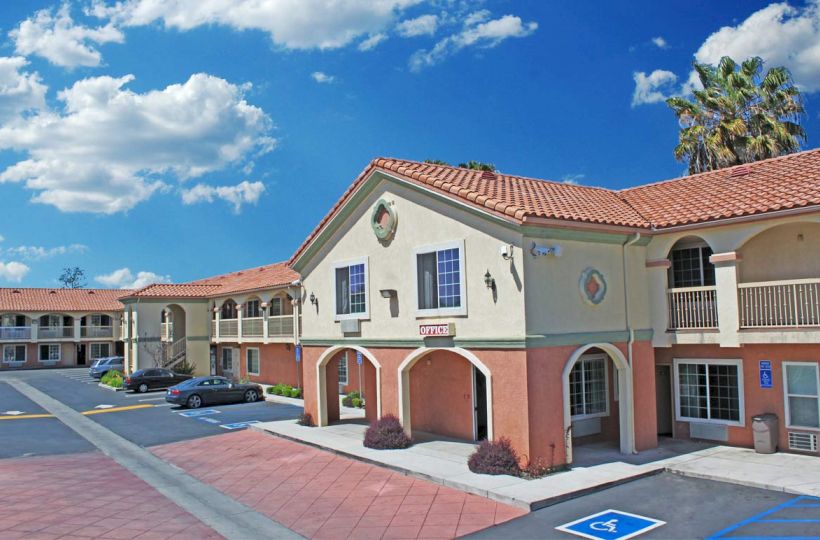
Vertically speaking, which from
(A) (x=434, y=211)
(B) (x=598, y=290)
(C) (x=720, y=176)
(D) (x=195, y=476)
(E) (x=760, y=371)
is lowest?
(D) (x=195, y=476)

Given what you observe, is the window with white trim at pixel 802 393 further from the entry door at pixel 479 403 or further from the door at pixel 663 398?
the entry door at pixel 479 403

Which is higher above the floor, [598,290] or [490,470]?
[598,290]

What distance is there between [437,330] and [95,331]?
5454 cm

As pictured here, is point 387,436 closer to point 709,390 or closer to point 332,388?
point 332,388

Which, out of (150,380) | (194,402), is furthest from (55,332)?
(194,402)

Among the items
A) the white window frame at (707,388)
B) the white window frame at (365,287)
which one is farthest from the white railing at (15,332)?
the white window frame at (707,388)

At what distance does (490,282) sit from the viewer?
49.6 ft

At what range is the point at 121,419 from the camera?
25.7 meters

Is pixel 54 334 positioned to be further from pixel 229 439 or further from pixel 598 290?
pixel 598 290

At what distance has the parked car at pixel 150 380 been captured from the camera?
34938 millimetres

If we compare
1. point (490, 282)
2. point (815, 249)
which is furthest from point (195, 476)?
point (815, 249)

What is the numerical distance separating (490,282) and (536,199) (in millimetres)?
2936

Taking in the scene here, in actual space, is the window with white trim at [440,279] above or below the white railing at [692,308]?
above

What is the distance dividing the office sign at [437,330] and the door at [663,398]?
6.11m
